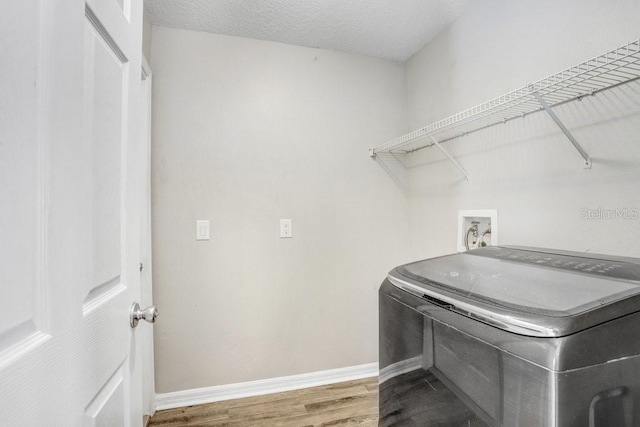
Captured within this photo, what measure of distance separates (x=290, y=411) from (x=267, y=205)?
4.10 feet

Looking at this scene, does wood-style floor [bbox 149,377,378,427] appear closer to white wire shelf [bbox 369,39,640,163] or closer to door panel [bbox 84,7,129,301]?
door panel [bbox 84,7,129,301]

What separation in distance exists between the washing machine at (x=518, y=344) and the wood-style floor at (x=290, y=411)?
974mm

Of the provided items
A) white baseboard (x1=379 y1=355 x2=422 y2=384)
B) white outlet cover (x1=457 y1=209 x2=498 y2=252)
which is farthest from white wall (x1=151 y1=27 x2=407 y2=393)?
white baseboard (x1=379 y1=355 x2=422 y2=384)

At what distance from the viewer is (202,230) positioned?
6.10 feet

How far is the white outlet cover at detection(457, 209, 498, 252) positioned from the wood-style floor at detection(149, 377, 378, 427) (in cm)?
111

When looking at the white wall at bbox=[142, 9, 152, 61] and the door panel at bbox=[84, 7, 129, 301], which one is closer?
the door panel at bbox=[84, 7, 129, 301]

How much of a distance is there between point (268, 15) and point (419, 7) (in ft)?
A: 2.77

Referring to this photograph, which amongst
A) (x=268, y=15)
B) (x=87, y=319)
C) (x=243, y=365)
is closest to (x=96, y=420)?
(x=87, y=319)

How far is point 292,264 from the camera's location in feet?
6.62

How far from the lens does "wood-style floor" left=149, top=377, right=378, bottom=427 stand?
1.66m

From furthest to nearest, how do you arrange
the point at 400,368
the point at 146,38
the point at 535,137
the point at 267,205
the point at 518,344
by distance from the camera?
the point at 267,205 → the point at 146,38 → the point at 535,137 → the point at 400,368 → the point at 518,344

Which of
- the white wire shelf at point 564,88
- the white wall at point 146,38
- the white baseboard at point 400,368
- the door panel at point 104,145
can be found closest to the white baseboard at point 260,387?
the white baseboard at point 400,368

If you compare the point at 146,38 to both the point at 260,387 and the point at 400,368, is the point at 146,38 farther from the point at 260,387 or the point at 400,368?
the point at 260,387

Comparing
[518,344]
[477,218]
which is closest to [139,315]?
[518,344]
